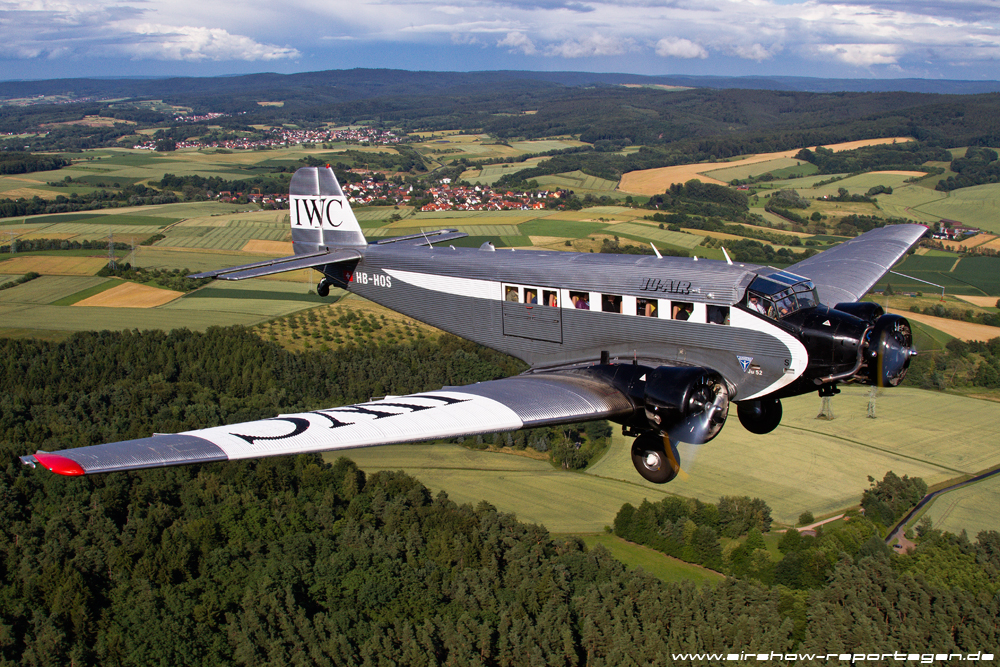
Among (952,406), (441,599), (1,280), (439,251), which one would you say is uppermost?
(439,251)

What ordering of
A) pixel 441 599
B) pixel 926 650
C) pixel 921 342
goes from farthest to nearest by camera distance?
pixel 921 342 < pixel 441 599 < pixel 926 650

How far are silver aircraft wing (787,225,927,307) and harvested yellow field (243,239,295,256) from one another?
73450 mm

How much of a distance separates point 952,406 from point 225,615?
5783 cm

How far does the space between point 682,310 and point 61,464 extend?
1414cm

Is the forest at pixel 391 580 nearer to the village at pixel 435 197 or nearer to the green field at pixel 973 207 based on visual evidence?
the village at pixel 435 197

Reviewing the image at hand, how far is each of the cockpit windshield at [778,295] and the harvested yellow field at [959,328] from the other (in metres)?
61.9

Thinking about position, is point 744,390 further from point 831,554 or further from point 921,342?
point 921,342

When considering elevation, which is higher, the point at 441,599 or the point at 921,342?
the point at 921,342

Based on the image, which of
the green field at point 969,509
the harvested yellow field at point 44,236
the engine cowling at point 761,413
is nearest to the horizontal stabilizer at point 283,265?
the engine cowling at point 761,413

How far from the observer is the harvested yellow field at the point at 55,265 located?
9256 cm

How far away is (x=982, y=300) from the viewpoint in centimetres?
8106

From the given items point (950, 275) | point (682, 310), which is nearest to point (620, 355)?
point (682, 310)

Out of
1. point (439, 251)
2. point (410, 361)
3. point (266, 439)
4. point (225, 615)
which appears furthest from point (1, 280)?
point (266, 439)

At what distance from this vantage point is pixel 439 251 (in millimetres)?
25766
